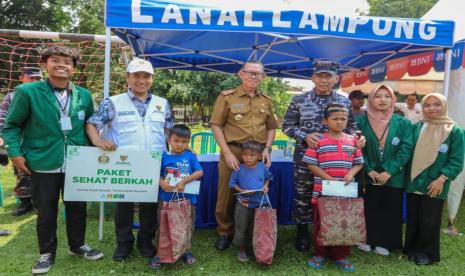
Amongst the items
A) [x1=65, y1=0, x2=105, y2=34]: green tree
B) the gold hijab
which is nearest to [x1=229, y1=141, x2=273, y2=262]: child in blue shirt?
→ the gold hijab

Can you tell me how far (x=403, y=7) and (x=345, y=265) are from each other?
38.9 meters

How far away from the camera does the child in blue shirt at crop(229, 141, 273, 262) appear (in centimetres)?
315

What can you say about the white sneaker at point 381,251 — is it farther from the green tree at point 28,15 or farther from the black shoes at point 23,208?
the green tree at point 28,15

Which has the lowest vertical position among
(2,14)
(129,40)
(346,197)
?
(346,197)

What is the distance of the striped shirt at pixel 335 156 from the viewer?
3.02 m

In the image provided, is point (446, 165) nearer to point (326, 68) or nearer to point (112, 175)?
point (326, 68)

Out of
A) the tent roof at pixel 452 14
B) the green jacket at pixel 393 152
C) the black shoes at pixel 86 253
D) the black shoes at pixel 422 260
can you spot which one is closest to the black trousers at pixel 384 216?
the green jacket at pixel 393 152

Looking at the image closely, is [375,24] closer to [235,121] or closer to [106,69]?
[235,121]

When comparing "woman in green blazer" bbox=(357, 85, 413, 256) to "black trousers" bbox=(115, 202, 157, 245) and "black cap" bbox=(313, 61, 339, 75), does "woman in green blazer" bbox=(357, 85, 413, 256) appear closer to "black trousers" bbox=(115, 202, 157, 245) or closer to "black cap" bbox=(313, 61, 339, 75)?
"black cap" bbox=(313, 61, 339, 75)

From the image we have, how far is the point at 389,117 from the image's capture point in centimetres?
333

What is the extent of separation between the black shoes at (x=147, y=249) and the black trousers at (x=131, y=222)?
0.07ft

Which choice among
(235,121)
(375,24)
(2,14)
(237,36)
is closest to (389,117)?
(375,24)

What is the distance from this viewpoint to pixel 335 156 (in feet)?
9.91

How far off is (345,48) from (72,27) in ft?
89.2
